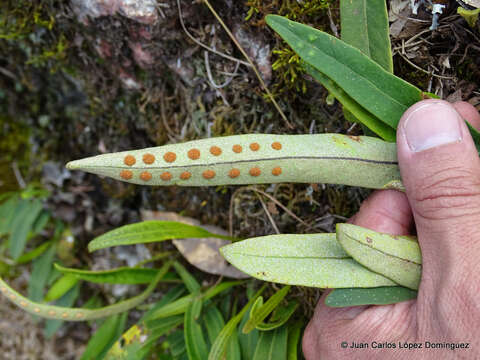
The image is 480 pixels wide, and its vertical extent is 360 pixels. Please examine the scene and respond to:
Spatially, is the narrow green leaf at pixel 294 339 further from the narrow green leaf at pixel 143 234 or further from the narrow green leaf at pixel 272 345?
the narrow green leaf at pixel 143 234

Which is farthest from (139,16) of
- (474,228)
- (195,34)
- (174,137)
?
(474,228)

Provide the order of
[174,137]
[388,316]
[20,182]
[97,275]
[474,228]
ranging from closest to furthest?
[474,228], [388,316], [97,275], [174,137], [20,182]

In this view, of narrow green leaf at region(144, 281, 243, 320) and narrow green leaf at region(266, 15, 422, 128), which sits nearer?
narrow green leaf at region(266, 15, 422, 128)

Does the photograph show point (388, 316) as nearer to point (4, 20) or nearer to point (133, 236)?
point (133, 236)

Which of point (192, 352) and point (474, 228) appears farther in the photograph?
point (192, 352)

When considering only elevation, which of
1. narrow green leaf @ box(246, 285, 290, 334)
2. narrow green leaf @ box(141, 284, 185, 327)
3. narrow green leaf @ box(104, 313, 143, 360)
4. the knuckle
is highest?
the knuckle

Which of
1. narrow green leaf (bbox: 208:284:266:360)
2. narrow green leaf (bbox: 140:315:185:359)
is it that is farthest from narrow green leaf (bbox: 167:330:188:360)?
narrow green leaf (bbox: 208:284:266:360)

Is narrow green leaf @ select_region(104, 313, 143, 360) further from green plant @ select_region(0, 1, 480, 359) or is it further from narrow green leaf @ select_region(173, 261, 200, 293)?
green plant @ select_region(0, 1, 480, 359)

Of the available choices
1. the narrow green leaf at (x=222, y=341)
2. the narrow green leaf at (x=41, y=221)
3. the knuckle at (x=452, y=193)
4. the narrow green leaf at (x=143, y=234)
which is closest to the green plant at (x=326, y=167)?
Answer: the knuckle at (x=452, y=193)
